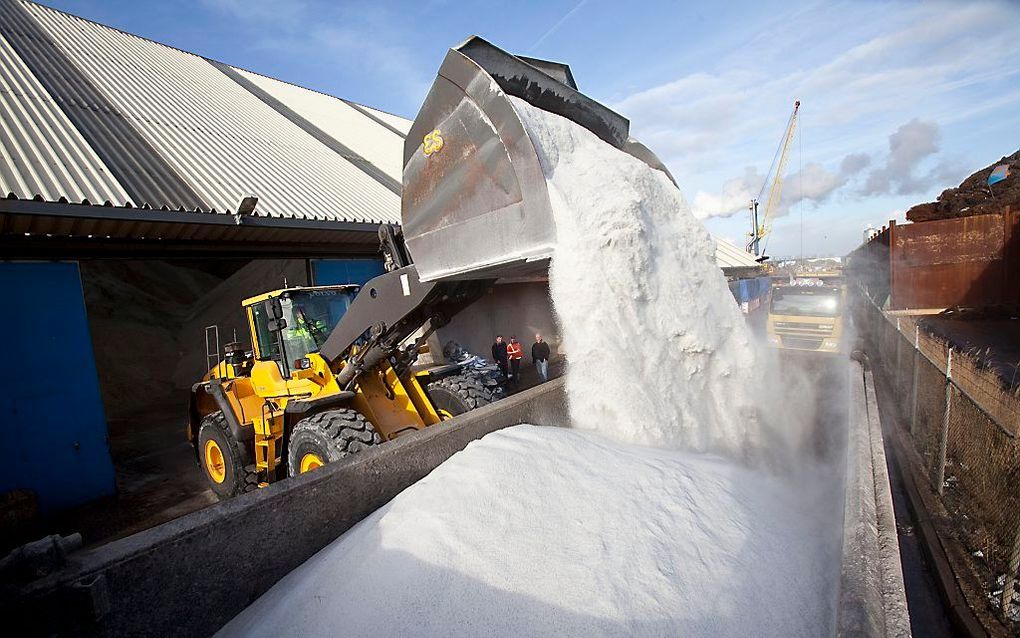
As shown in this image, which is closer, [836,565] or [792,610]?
[792,610]

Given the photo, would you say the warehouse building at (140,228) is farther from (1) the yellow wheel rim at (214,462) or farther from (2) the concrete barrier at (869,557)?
(2) the concrete barrier at (869,557)

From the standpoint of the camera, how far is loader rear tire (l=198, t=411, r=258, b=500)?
4703mm

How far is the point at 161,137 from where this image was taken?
319 inches

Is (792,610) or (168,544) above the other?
(168,544)

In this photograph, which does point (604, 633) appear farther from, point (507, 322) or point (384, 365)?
point (507, 322)

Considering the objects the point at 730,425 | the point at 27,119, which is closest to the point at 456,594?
the point at 730,425

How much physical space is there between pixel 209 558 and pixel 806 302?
12254 millimetres

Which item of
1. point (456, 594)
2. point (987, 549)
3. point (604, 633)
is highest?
point (456, 594)

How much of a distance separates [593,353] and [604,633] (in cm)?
156

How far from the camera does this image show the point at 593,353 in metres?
3.01

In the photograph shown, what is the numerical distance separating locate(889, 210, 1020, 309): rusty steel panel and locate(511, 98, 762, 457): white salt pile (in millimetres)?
11021

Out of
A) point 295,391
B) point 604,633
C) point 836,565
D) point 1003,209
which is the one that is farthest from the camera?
point 1003,209

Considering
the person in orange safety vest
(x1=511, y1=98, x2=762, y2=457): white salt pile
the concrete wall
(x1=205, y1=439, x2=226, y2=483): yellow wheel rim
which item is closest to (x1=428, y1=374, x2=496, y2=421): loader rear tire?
(x1=511, y1=98, x2=762, y2=457): white salt pile

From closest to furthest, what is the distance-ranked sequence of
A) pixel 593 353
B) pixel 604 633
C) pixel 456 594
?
pixel 604 633
pixel 456 594
pixel 593 353
